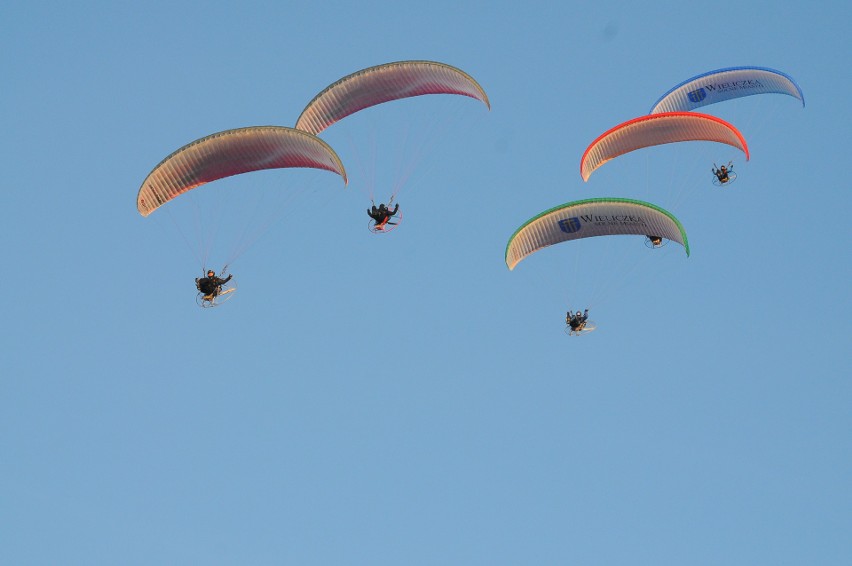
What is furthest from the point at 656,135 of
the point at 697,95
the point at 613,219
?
the point at 697,95

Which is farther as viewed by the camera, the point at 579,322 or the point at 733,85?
the point at 733,85

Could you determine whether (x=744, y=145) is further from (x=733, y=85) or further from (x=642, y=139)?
(x=733, y=85)

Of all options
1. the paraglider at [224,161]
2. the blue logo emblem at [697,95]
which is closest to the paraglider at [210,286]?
the paraglider at [224,161]

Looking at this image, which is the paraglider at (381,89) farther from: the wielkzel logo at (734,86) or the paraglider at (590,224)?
the wielkzel logo at (734,86)

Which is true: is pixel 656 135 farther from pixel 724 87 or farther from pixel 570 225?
pixel 724 87

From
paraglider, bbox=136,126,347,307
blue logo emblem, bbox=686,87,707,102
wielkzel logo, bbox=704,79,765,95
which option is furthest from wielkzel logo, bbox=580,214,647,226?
wielkzel logo, bbox=704,79,765,95

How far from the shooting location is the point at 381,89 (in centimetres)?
4591

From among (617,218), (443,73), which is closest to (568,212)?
(617,218)

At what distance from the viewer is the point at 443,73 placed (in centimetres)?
4550

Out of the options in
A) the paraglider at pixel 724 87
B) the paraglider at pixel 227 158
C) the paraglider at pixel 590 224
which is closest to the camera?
the paraglider at pixel 227 158

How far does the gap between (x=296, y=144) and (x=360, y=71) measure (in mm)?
4477

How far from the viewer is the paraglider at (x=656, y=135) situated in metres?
46.9

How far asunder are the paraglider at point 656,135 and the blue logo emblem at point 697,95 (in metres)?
8.15

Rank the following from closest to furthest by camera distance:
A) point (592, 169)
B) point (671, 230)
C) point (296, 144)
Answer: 1. point (296, 144)
2. point (671, 230)
3. point (592, 169)
